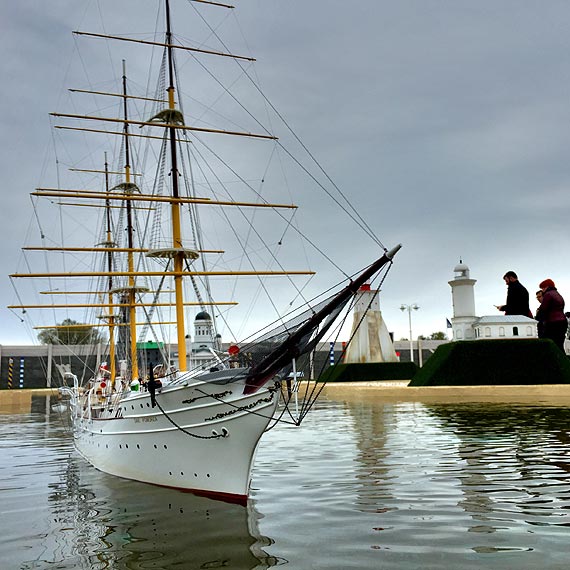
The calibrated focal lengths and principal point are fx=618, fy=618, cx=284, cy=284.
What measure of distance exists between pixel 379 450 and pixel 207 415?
5.91 metres

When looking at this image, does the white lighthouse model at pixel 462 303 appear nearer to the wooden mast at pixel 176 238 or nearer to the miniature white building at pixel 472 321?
the miniature white building at pixel 472 321

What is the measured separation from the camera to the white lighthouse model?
132 feet

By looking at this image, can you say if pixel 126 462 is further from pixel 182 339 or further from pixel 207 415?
pixel 182 339

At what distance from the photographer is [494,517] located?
27.1 feet

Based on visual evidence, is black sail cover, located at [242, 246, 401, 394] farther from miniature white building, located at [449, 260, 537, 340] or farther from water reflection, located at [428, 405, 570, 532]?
miniature white building, located at [449, 260, 537, 340]

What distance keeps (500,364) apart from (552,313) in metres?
4.58

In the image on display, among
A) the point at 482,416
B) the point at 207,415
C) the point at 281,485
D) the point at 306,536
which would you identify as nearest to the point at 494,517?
the point at 306,536

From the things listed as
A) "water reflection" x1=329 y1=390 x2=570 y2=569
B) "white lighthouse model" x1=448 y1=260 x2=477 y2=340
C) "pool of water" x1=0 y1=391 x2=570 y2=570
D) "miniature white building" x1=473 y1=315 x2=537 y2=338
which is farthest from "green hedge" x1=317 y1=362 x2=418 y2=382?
"pool of water" x1=0 y1=391 x2=570 y2=570

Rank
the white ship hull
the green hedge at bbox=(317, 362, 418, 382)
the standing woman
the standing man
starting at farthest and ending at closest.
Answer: the green hedge at bbox=(317, 362, 418, 382) < the standing man < the standing woman < the white ship hull

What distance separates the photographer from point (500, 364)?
104 ft

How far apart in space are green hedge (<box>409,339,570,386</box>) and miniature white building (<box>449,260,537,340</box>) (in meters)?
5.22

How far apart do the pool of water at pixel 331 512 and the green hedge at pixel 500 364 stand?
15238mm

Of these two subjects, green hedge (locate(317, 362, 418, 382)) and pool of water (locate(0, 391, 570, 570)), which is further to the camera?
green hedge (locate(317, 362, 418, 382))

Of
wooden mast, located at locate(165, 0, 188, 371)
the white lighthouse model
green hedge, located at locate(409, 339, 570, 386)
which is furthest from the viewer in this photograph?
the white lighthouse model
